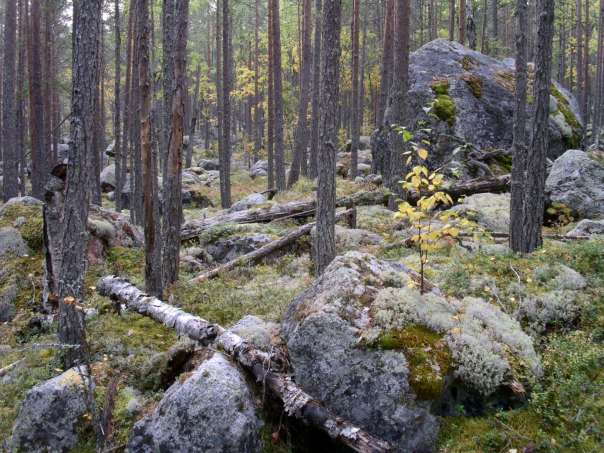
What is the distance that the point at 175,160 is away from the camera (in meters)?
8.92

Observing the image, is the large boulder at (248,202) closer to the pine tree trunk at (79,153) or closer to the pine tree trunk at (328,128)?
the pine tree trunk at (328,128)

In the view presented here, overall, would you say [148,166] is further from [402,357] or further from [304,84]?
[304,84]

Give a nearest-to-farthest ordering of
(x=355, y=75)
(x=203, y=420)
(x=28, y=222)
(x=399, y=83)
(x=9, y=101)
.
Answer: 1. (x=203, y=420)
2. (x=28, y=222)
3. (x=399, y=83)
4. (x=9, y=101)
5. (x=355, y=75)

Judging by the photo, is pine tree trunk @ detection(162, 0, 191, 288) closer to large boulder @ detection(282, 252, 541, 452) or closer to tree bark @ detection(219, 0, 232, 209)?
large boulder @ detection(282, 252, 541, 452)

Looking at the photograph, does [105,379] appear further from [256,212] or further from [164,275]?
[256,212]

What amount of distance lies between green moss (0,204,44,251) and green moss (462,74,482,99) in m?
14.2

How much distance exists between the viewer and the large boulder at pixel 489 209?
11500mm

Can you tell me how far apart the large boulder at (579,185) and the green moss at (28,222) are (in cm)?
1215

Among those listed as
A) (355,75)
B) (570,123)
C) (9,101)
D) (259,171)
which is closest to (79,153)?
(9,101)

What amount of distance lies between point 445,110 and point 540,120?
902 centimetres

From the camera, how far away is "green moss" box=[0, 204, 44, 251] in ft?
34.3

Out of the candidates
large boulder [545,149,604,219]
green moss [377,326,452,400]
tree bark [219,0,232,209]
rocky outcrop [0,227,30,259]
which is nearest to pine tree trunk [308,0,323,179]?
tree bark [219,0,232,209]

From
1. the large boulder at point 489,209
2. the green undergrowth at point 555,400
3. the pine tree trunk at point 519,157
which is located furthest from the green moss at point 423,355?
the large boulder at point 489,209

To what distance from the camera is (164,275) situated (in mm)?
9281
